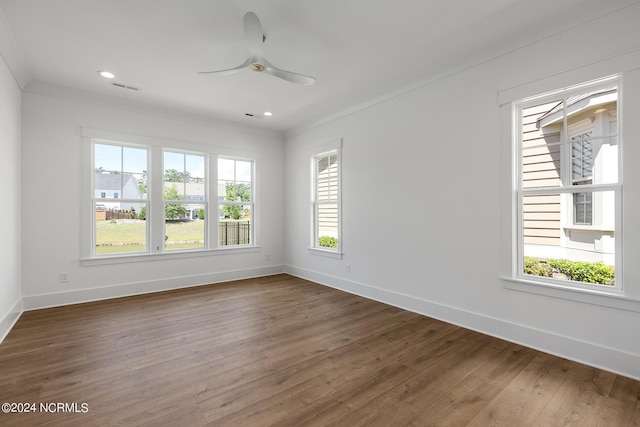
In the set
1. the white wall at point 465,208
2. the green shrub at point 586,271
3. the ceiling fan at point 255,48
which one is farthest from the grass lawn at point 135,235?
the green shrub at point 586,271

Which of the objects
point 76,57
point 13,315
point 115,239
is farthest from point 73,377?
point 76,57

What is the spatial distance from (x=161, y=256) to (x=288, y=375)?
3462 millimetres

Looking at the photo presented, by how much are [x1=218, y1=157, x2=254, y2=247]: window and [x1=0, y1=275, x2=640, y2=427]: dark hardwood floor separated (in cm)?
216

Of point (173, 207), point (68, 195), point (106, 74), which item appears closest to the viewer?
point (106, 74)

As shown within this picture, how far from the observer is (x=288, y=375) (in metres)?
2.33

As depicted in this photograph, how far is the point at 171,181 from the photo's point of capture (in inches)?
198

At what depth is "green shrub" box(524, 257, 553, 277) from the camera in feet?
9.37

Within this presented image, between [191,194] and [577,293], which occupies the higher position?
[191,194]

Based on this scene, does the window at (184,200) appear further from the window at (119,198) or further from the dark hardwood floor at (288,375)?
the dark hardwood floor at (288,375)

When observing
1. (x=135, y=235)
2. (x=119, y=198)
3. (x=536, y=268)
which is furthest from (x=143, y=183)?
(x=536, y=268)

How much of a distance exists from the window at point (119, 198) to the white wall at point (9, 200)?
862 millimetres

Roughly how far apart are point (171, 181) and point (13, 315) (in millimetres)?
2527

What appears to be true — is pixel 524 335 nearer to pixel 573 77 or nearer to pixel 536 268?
pixel 536 268

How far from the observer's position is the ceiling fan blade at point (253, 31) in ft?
7.95
